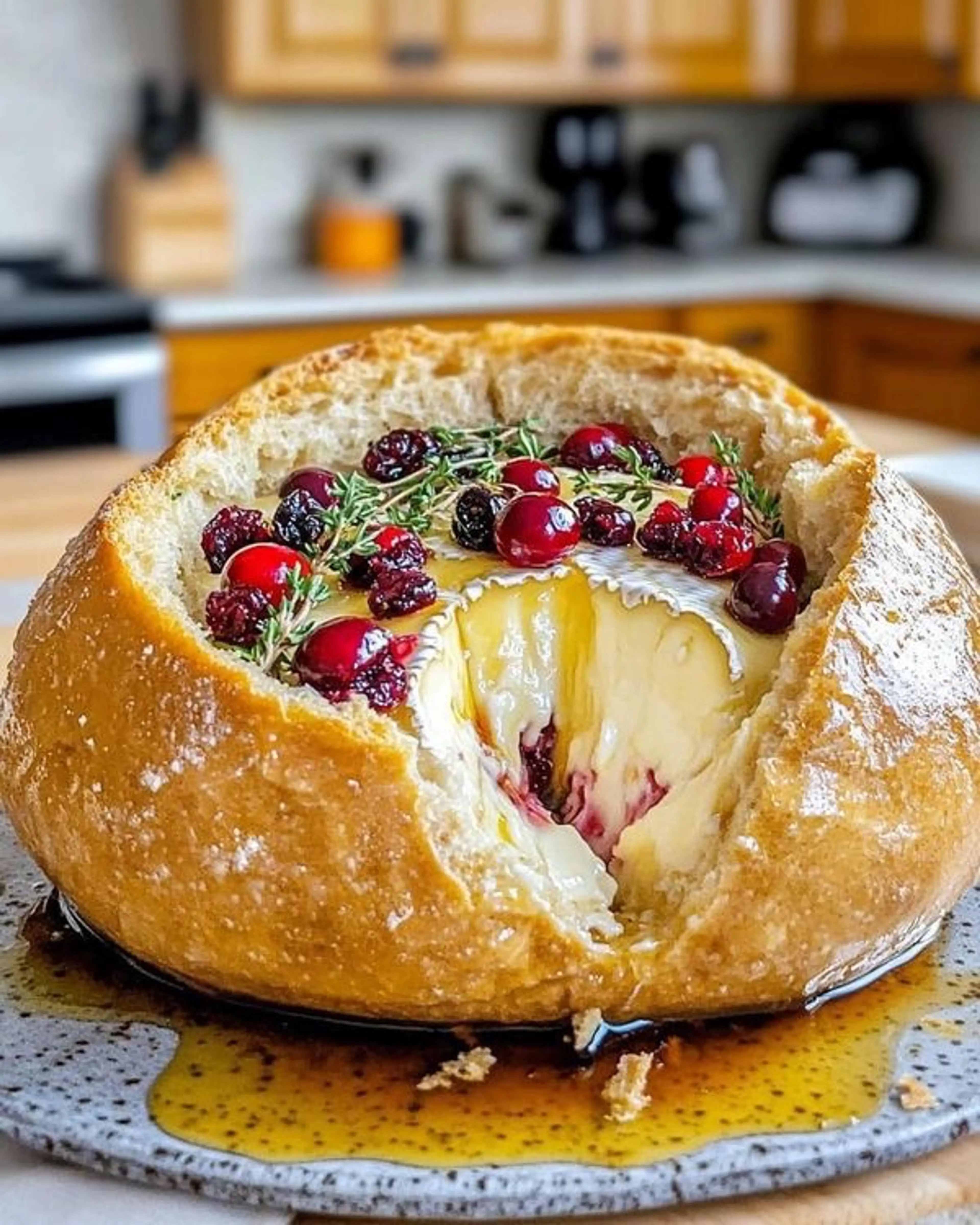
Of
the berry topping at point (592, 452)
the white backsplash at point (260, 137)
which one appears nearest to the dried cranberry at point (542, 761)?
the berry topping at point (592, 452)

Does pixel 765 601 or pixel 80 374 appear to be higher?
pixel 765 601

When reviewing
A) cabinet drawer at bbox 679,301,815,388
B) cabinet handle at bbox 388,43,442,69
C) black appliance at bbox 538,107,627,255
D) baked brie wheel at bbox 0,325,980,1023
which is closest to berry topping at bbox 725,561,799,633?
baked brie wheel at bbox 0,325,980,1023

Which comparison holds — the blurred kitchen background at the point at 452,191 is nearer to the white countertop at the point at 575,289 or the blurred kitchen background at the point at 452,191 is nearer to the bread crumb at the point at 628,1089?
the white countertop at the point at 575,289

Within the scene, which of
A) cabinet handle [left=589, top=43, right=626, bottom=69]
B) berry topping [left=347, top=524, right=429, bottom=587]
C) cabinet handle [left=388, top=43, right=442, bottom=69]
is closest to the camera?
berry topping [left=347, top=524, right=429, bottom=587]

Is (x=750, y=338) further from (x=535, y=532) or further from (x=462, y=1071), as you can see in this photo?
(x=462, y=1071)

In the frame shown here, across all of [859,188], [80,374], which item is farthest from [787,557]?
[859,188]

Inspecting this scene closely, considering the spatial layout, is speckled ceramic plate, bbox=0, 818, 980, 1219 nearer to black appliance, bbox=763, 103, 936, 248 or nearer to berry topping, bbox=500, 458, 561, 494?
berry topping, bbox=500, 458, 561, 494

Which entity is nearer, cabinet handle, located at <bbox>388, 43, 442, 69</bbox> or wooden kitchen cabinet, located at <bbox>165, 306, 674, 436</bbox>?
wooden kitchen cabinet, located at <bbox>165, 306, 674, 436</bbox>
